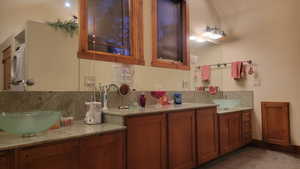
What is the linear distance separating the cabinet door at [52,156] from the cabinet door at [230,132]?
224 cm

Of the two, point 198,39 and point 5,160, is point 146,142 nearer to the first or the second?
point 5,160

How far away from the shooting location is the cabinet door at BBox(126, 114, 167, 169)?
6.00 ft

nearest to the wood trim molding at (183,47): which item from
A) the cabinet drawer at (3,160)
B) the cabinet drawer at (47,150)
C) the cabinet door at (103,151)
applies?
the cabinet door at (103,151)

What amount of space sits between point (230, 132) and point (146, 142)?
184 cm

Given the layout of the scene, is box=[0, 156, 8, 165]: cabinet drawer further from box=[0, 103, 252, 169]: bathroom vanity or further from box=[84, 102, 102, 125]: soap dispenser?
box=[84, 102, 102, 125]: soap dispenser

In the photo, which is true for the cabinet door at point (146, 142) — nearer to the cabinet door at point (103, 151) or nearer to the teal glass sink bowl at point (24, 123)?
the cabinet door at point (103, 151)

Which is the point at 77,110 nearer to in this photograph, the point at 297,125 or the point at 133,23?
the point at 133,23

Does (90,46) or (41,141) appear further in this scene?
(90,46)

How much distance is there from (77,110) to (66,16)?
1.00 m

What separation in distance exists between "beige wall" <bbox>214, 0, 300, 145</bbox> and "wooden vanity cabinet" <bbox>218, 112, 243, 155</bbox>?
633 millimetres

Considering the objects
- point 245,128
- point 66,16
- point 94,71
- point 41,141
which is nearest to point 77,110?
point 94,71

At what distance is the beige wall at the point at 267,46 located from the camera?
3.34 metres

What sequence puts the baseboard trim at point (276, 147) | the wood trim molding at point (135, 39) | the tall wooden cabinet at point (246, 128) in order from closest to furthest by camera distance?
the wood trim molding at point (135, 39), the baseboard trim at point (276, 147), the tall wooden cabinet at point (246, 128)

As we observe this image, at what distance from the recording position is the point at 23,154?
1201 millimetres
